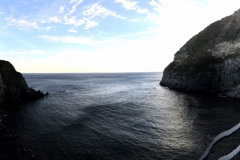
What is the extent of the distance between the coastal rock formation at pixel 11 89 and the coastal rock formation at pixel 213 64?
77.6 meters

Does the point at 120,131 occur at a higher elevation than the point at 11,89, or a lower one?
lower

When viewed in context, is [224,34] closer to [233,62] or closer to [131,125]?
[233,62]

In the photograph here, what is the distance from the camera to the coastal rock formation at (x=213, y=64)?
82.0m

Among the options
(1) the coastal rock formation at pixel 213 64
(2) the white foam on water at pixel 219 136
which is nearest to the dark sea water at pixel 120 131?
(2) the white foam on water at pixel 219 136

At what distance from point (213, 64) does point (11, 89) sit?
9464 cm

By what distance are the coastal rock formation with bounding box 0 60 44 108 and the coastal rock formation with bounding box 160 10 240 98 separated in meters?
77.6

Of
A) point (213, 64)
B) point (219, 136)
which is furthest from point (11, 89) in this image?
point (213, 64)

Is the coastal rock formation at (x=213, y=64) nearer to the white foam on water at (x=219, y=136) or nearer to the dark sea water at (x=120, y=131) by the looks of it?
the dark sea water at (x=120, y=131)

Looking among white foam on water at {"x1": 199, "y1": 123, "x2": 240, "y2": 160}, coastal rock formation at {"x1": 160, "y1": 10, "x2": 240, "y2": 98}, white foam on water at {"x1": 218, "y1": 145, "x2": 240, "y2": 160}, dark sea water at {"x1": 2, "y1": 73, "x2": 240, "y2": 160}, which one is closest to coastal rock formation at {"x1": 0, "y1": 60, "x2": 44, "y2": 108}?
dark sea water at {"x1": 2, "y1": 73, "x2": 240, "y2": 160}

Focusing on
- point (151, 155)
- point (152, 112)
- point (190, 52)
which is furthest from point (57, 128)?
point (190, 52)

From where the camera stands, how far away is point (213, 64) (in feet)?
303

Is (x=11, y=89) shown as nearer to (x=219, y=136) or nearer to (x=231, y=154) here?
(x=219, y=136)

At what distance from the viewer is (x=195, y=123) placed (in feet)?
140

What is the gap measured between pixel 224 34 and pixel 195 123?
89.1 m
